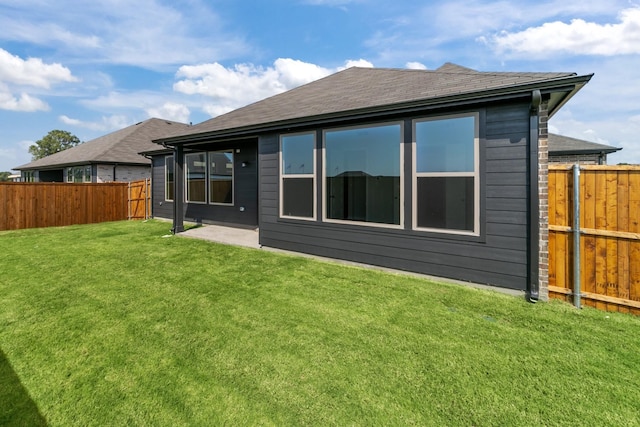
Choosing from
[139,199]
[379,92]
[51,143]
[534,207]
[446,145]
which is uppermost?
[51,143]

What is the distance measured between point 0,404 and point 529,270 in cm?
524

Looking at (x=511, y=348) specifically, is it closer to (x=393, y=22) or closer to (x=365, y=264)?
(x=365, y=264)

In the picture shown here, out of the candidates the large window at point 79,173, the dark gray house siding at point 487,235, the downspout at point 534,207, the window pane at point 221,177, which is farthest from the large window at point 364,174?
the large window at point 79,173

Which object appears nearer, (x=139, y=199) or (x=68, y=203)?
(x=68, y=203)

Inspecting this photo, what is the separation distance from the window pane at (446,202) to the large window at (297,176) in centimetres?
213

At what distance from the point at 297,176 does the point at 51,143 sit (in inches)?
2437

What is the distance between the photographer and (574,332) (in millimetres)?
2926

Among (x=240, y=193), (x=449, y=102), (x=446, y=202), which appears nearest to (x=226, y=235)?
(x=240, y=193)

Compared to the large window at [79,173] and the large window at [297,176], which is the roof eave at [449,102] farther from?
the large window at [79,173]

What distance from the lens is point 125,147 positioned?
16062 mm

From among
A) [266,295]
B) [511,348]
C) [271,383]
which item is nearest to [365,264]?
[266,295]

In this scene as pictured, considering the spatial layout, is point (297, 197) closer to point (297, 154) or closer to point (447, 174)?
point (297, 154)

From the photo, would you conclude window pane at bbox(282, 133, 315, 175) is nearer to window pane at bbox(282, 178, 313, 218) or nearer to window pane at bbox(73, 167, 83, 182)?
window pane at bbox(282, 178, 313, 218)

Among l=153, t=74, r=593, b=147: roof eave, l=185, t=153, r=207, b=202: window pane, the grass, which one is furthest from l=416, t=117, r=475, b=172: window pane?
l=185, t=153, r=207, b=202: window pane
